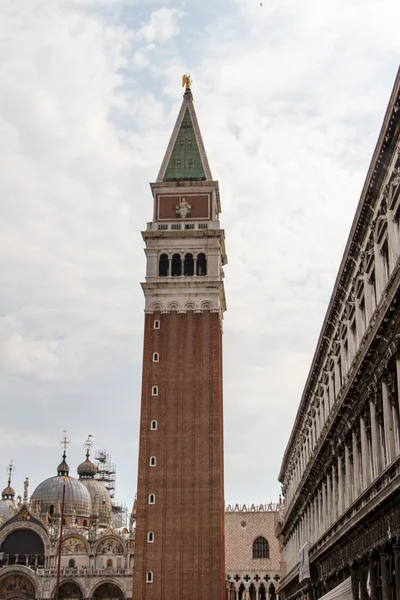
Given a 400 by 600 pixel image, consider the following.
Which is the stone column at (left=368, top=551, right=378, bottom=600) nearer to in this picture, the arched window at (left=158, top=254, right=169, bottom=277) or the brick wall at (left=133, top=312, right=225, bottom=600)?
the brick wall at (left=133, top=312, right=225, bottom=600)

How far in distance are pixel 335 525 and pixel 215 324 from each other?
3991cm

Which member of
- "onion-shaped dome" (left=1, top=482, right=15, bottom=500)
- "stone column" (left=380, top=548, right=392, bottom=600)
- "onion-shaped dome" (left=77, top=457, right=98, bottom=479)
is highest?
"onion-shaped dome" (left=77, top=457, right=98, bottom=479)

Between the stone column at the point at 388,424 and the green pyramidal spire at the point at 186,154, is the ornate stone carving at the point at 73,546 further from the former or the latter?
the stone column at the point at 388,424

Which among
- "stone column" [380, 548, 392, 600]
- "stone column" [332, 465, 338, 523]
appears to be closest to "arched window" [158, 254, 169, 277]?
"stone column" [332, 465, 338, 523]

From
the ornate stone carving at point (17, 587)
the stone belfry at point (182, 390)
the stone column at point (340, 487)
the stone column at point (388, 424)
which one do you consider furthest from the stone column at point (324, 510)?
the ornate stone carving at point (17, 587)

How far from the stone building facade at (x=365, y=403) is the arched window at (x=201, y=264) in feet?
113

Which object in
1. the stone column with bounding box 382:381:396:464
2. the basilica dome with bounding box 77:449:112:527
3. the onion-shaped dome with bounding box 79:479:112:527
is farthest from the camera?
the basilica dome with bounding box 77:449:112:527

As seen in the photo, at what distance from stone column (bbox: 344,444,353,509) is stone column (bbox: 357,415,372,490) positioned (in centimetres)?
215

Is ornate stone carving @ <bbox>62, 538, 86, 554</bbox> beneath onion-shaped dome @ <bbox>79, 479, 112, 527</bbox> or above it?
beneath

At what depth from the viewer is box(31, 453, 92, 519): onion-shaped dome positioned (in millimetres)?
104938

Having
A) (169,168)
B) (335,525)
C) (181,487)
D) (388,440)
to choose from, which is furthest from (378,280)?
(169,168)

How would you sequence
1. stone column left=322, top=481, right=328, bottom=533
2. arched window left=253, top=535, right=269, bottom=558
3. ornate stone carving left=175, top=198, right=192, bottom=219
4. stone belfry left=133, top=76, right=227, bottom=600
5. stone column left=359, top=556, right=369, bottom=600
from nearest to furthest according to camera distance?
stone column left=359, top=556, right=369, bottom=600, stone column left=322, top=481, right=328, bottom=533, stone belfry left=133, top=76, right=227, bottom=600, ornate stone carving left=175, top=198, right=192, bottom=219, arched window left=253, top=535, right=269, bottom=558

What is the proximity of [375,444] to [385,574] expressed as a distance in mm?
3442

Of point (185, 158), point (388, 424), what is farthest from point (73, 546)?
point (388, 424)
